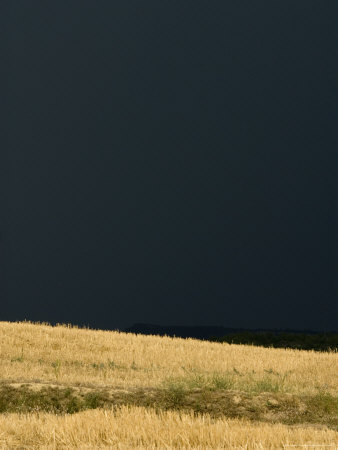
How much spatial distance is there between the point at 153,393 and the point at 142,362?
31.8 feet

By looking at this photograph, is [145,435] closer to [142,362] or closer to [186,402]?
[186,402]

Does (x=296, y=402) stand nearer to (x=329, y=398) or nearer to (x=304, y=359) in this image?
(x=329, y=398)

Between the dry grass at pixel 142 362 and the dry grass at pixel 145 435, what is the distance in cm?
665

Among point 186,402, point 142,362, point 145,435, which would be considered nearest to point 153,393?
point 186,402

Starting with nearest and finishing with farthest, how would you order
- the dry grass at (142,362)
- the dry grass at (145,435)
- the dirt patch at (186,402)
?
the dry grass at (145,435) < the dirt patch at (186,402) < the dry grass at (142,362)

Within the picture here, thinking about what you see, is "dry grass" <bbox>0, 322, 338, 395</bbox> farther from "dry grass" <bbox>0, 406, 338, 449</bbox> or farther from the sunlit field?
"dry grass" <bbox>0, 406, 338, 449</bbox>

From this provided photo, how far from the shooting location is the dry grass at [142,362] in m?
20.5

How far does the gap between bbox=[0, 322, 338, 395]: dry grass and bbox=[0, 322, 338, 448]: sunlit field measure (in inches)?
1.9

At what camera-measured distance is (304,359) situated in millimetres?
30531

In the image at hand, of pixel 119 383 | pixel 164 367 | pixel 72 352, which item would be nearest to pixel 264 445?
pixel 119 383

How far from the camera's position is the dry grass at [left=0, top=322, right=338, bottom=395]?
20500 mm

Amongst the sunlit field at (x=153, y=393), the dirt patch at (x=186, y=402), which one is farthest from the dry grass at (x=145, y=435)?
the dirt patch at (x=186, y=402)

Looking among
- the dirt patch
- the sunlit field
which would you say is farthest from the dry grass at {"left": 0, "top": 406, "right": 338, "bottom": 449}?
the dirt patch

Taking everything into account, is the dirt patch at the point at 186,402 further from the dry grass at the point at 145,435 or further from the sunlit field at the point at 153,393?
the dry grass at the point at 145,435
